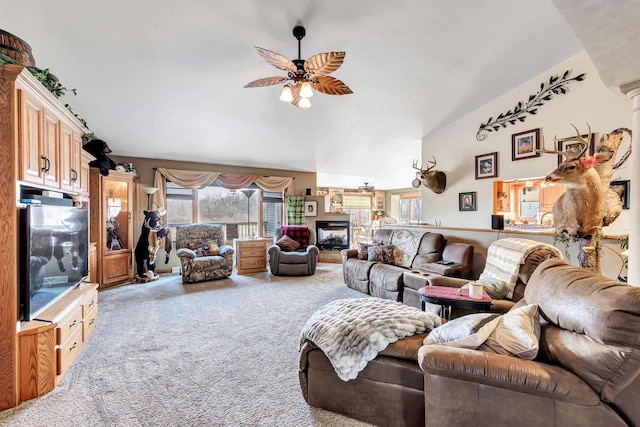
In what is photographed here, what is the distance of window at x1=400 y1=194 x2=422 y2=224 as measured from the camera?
10242mm

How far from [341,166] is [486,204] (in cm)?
354

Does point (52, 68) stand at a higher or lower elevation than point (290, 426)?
higher

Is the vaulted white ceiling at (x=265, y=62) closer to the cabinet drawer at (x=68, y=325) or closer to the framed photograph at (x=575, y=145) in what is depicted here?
the framed photograph at (x=575, y=145)

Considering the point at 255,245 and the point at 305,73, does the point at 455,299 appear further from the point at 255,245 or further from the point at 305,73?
the point at 255,245

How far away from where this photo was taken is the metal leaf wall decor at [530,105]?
10.8 ft

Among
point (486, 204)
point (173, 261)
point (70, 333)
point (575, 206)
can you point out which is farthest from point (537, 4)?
point (173, 261)

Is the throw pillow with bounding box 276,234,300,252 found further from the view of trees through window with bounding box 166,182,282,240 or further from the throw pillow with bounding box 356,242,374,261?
the throw pillow with bounding box 356,242,374,261

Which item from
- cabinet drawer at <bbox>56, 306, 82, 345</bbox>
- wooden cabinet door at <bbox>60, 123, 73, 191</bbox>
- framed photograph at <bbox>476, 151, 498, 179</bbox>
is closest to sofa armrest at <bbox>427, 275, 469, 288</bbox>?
framed photograph at <bbox>476, 151, 498, 179</bbox>

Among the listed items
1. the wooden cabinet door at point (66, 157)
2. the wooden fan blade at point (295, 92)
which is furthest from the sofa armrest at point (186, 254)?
the wooden fan blade at point (295, 92)

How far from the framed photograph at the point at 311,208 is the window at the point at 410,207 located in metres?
4.44

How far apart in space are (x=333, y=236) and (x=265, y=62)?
187 inches

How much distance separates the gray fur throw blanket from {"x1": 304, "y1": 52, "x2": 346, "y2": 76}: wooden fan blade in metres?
2.01

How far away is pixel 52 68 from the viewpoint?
119 inches

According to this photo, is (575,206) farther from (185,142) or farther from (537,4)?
(185,142)
